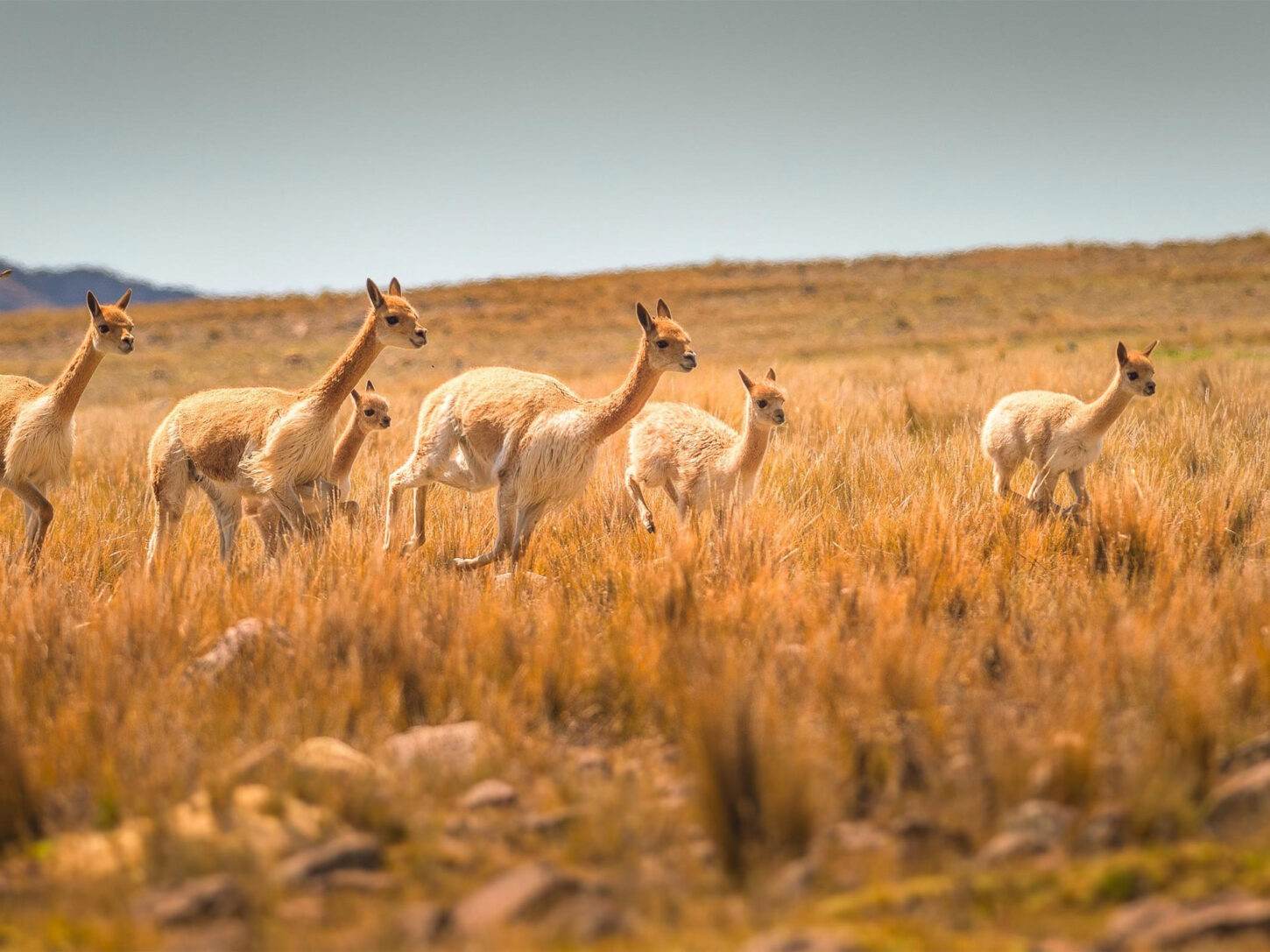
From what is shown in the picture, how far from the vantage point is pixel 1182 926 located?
2.21m

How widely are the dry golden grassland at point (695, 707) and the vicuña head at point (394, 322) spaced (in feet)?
3.79

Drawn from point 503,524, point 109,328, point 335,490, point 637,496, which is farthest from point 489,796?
point 109,328

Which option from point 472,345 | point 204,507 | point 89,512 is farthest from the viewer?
point 472,345

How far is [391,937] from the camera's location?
7.54 feet

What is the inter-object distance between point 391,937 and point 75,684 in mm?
2130

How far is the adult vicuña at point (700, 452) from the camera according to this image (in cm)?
663

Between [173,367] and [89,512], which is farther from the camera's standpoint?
[173,367]

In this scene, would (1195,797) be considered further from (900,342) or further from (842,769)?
(900,342)

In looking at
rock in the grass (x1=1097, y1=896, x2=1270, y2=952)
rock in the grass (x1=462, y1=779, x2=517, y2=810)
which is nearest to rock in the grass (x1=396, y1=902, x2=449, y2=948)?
Result: rock in the grass (x1=462, y1=779, x2=517, y2=810)

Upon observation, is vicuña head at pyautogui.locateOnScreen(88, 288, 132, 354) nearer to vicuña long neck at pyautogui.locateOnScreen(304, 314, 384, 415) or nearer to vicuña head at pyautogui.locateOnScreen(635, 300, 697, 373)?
vicuña long neck at pyautogui.locateOnScreen(304, 314, 384, 415)

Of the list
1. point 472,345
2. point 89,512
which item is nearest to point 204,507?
point 89,512

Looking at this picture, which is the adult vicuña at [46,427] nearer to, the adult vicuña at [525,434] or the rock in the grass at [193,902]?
the adult vicuña at [525,434]

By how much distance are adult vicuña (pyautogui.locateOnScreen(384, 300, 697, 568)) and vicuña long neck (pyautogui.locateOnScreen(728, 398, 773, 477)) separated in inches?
40.2

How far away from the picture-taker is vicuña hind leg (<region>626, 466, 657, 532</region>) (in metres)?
6.55
